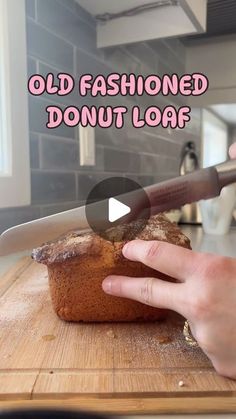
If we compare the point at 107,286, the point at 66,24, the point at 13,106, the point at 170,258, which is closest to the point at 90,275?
the point at 107,286

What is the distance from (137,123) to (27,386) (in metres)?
1.21

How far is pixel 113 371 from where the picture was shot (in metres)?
0.34

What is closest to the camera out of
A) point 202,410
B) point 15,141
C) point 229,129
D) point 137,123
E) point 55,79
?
point 202,410

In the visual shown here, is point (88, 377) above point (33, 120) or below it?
below

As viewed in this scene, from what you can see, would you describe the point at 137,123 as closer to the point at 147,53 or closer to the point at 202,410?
the point at 147,53

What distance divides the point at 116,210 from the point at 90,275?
0.09 m

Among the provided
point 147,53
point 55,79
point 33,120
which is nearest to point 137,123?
point 147,53

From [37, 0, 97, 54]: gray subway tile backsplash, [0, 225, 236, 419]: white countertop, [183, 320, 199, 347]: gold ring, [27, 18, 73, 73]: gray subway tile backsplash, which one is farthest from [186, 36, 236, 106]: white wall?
[183, 320, 199, 347]: gold ring

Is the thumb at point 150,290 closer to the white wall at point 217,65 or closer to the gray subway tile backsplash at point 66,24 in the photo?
the gray subway tile backsplash at point 66,24

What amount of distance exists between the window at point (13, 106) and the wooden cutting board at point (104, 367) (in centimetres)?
34

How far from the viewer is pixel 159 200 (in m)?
0.44

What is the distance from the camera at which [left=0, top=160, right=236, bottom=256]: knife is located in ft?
1.43

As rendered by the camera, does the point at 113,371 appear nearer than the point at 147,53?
Yes

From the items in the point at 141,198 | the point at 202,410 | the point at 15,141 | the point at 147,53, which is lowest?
the point at 202,410
